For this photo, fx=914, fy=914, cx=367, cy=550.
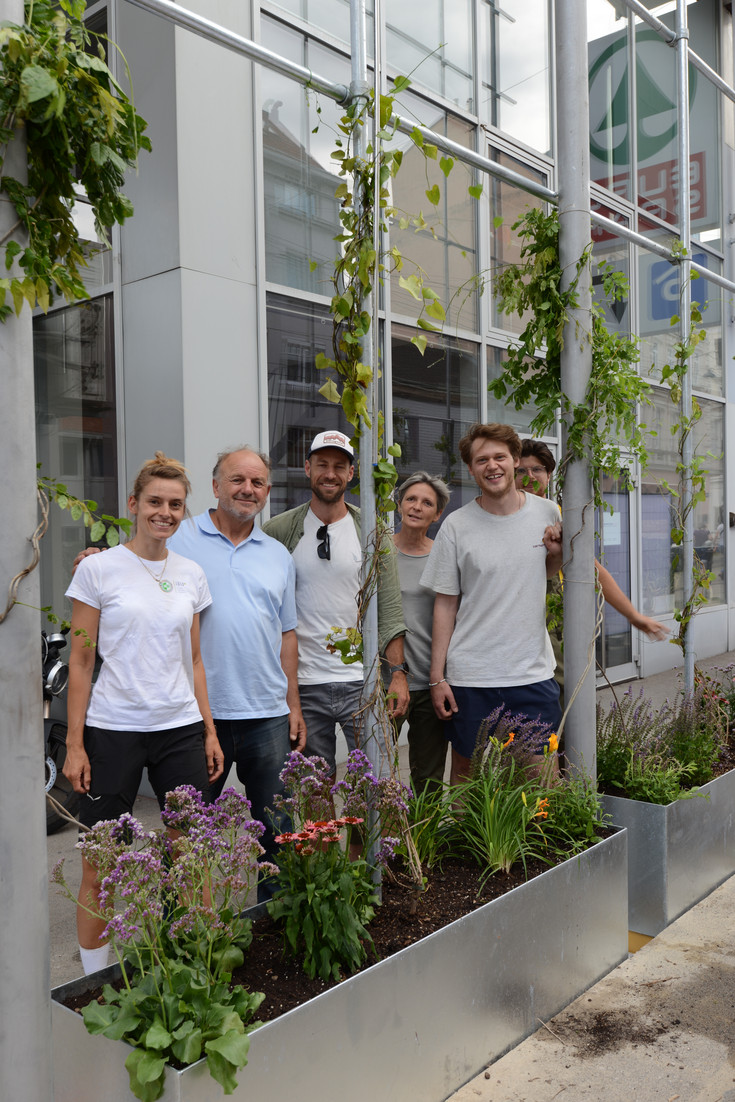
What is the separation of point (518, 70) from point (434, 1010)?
7.25 metres

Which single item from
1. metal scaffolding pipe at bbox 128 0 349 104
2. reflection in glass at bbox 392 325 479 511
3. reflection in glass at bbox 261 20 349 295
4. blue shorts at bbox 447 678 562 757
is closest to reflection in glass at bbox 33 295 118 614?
reflection in glass at bbox 261 20 349 295

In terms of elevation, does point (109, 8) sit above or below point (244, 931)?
above

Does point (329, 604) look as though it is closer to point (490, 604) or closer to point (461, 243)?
point (490, 604)

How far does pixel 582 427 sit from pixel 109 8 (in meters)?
3.69

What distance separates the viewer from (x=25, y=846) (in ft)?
5.09

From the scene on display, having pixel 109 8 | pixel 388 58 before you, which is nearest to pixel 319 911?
pixel 109 8

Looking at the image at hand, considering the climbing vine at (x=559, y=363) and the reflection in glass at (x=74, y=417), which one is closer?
the climbing vine at (x=559, y=363)

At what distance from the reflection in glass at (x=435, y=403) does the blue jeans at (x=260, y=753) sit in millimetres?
3500

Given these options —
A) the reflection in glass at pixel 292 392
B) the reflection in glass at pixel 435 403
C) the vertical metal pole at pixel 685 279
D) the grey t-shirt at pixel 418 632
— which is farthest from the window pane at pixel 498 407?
the grey t-shirt at pixel 418 632

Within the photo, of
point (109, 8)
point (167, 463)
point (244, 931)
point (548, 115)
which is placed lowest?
point (244, 931)

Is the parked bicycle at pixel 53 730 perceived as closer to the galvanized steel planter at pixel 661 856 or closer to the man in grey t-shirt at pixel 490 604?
the man in grey t-shirt at pixel 490 604

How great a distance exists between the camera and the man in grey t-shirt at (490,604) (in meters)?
3.10

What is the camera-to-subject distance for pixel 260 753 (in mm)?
2893

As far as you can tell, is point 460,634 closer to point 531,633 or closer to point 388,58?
point 531,633
